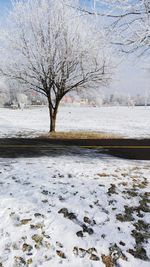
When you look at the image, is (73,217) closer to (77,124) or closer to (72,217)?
(72,217)

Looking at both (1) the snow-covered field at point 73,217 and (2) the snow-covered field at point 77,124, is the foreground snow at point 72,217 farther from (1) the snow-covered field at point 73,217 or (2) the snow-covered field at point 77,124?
(2) the snow-covered field at point 77,124

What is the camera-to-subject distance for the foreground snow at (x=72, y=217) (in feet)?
13.9

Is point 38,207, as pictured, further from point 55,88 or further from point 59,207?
point 55,88

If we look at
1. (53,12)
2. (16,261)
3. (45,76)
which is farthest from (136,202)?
(53,12)

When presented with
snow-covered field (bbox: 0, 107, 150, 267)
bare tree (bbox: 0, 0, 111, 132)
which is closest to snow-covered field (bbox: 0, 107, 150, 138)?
bare tree (bbox: 0, 0, 111, 132)

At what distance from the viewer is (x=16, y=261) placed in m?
4.04

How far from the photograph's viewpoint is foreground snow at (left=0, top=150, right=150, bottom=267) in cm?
425

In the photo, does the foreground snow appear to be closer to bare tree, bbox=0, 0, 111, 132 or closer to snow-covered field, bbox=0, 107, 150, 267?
snow-covered field, bbox=0, 107, 150, 267

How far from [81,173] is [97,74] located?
11395mm

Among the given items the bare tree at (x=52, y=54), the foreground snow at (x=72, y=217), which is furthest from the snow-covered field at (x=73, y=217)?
the bare tree at (x=52, y=54)

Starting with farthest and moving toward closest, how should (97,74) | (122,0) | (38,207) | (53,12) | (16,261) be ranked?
(97,74), (53,12), (122,0), (38,207), (16,261)

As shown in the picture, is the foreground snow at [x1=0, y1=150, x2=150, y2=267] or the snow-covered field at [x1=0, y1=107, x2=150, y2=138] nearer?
the foreground snow at [x1=0, y1=150, x2=150, y2=267]

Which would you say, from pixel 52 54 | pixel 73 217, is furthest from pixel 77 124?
pixel 73 217

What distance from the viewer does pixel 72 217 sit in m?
5.13
